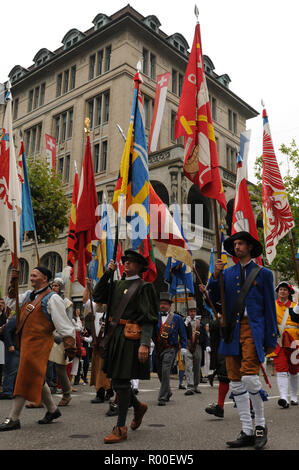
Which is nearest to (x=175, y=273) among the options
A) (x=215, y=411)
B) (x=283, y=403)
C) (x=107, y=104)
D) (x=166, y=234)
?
(x=166, y=234)

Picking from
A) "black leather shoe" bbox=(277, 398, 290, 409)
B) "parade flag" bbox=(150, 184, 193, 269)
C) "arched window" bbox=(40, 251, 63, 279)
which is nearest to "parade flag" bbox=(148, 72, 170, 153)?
"parade flag" bbox=(150, 184, 193, 269)

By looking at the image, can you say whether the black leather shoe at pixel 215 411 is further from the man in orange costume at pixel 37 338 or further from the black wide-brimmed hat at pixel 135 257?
the black wide-brimmed hat at pixel 135 257

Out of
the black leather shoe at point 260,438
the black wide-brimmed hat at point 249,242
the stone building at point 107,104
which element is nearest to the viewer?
the black leather shoe at point 260,438

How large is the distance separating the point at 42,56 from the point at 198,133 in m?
36.9

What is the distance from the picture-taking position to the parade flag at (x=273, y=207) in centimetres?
805

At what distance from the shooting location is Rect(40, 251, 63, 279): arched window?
31453 mm

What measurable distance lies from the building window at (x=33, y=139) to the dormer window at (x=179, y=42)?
41.5ft

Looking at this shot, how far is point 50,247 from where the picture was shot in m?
32.2

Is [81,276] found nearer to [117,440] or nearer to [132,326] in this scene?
[132,326]

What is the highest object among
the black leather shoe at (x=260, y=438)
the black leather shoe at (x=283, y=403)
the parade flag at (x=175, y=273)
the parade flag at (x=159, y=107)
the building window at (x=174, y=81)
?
the building window at (x=174, y=81)

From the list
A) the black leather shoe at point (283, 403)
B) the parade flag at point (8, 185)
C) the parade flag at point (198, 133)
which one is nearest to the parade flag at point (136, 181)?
the parade flag at point (198, 133)

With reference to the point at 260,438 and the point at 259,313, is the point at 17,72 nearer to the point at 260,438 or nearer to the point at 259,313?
the point at 259,313

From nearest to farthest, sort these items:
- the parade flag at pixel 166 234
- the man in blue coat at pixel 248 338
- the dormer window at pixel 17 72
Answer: the man in blue coat at pixel 248 338 → the parade flag at pixel 166 234 → the dormer window at pixel 17 72

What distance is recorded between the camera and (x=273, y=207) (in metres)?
8.16
